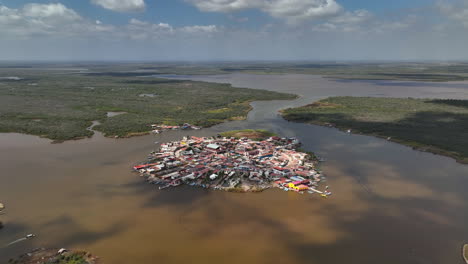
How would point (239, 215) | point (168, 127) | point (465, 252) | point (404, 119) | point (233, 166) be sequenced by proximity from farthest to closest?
point (404, 119) < point (168, 127) < point (233, 166) < point (239, 215) < point (465, 252)

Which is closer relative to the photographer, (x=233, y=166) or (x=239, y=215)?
(x=239, y=215)

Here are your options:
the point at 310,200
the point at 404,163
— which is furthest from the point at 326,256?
the point at 404,163

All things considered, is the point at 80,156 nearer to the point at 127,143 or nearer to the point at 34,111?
the point at 127,143

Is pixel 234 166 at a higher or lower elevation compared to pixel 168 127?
lower

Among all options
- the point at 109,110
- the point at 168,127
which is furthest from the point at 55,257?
the point at 109,110

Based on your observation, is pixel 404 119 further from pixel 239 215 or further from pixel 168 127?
pixel 239 215
